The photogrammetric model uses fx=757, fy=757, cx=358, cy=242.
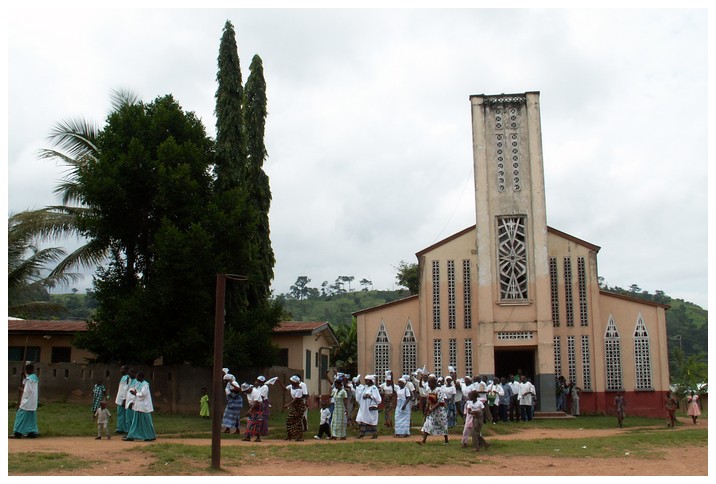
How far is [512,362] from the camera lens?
33.1 metres

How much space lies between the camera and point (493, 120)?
99.3 ft

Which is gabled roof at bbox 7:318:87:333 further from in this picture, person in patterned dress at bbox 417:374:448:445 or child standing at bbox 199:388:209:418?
person in patterned dress at bbox 417:374:448:445

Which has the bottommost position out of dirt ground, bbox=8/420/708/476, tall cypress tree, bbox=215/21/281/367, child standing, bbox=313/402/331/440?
dirt ground, bbox=8/420/708/476

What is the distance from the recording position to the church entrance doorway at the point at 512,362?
107 feet

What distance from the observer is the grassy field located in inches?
512

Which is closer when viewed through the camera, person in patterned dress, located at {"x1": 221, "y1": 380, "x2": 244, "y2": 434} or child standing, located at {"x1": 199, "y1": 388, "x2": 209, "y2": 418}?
person in patterned dress, located at {"x1": 221, "y1": 380, "x2": 244, "y2": 434}

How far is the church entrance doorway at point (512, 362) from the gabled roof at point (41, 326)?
17.5 m

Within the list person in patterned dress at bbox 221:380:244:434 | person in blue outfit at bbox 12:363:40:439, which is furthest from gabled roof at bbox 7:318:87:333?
person in blue outfit at bbox 12:363:40:439

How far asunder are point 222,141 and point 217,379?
51.5 feet

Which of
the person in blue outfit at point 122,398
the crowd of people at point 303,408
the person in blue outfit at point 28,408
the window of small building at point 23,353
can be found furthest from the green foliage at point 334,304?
the person in blue outfit at point 28,408

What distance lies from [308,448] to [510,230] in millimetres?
16599

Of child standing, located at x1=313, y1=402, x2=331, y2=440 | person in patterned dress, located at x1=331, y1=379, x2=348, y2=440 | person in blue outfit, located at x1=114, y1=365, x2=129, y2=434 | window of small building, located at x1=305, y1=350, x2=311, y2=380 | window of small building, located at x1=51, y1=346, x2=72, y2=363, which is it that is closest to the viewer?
person in blue outfit, located at x1=114, y1=365, x2=129, y2=434

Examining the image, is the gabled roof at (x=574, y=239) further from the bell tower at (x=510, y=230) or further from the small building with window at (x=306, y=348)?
the small building with window at (x=306, y=348)

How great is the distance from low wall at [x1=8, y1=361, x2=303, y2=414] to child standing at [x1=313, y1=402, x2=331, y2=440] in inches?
219
